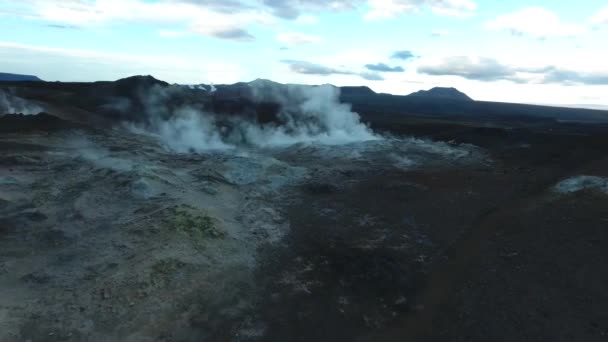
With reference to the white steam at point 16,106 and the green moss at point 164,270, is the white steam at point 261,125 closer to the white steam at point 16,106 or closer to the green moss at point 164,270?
the white steam at point 16,106

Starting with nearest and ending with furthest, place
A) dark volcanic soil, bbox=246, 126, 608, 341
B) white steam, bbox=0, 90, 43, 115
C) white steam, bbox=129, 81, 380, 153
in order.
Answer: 1. dark volcanic soil, bbox=246, 126, 608, 341
2. white steam, bbox=0, 90, 43, 115
3. white steam, bbox=129, 81, 380, 153

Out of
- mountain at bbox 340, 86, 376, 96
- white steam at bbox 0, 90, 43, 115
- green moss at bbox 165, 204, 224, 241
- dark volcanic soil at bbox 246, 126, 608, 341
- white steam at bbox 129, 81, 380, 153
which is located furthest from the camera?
mountain at bbox 340, 86, 376, 96

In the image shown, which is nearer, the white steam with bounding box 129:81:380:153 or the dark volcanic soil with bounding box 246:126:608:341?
the dark volcanic soil with bounding box 246:126:608:341

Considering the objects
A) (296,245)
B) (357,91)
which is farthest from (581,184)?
(357,91)

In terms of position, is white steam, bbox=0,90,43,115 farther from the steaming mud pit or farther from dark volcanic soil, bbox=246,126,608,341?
dark volcanic soil, bbox=246,126,608,341

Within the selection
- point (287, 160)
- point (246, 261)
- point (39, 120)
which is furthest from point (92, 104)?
point (246, 261)

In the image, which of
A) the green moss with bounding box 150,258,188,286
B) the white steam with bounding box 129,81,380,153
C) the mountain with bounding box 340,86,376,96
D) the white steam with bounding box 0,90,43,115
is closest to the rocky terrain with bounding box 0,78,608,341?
the green moss with bounding box 150,258,188,286

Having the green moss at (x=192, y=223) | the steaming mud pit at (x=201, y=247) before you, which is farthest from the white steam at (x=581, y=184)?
the green moss at (x=192, y=223)

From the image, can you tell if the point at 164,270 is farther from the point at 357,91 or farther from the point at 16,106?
the point at 357,91
